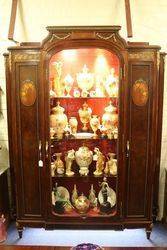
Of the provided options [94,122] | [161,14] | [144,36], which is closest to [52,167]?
[94,122]

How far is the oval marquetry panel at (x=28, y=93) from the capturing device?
250cm

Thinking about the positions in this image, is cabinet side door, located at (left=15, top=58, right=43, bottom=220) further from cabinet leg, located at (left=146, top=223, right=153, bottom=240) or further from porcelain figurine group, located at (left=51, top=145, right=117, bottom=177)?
cabinet leg, located at (left=146, top=223, right=153, bottom=240)

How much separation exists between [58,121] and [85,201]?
88 centimetres

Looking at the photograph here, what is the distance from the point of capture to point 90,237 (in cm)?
274

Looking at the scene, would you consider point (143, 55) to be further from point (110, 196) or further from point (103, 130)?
point (110, 196)

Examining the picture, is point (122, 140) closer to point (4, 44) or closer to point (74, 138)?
point (74, 138)

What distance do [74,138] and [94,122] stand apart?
0.27m

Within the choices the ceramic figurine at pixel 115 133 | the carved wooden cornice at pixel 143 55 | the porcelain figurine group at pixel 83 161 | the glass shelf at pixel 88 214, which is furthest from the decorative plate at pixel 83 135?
the carved wooden cornice at pixel 143 55

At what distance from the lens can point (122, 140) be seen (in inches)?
101

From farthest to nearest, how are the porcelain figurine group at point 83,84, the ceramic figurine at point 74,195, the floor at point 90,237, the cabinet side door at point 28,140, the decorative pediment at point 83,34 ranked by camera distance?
the ceramic figurine at point 74,195
the porcelain figurine group at point 83,84
the floor at point 90,237
the cabinet side door at point 28,140
the decorative pediment at point 83,34

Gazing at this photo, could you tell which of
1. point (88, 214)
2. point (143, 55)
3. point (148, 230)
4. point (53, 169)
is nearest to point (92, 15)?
point (143, 55)

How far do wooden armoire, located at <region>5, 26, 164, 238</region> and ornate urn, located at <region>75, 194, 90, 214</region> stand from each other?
0.4 inches

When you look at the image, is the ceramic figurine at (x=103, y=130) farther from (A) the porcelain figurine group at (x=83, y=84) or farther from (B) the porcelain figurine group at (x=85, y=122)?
(A) the porcelain figurine group at (x=83, y=84)

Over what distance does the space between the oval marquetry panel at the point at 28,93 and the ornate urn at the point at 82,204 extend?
1.12 meters
